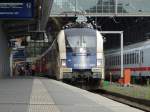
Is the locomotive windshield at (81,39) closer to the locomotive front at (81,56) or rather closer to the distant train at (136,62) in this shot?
the locomotive front at (81,56)

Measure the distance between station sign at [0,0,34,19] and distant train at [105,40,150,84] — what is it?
9178mm

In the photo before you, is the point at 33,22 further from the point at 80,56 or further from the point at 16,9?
the point at 80,56

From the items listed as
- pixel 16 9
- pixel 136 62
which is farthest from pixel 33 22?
pixel 16 9

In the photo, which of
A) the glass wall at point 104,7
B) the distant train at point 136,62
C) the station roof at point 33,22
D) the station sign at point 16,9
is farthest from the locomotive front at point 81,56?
the glass wall at point 104,7

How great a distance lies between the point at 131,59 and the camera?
1780 inches

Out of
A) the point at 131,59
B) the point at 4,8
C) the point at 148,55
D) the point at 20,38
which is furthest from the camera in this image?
the point at 20,38

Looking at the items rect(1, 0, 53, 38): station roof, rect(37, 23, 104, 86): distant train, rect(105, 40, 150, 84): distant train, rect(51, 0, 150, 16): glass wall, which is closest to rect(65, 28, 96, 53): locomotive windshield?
rect(37, 23, 104, 86): distant train

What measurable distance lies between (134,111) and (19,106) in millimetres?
2915

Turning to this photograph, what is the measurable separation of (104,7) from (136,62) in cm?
3258

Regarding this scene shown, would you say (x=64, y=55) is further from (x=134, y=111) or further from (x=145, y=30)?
(x=145, y=30)

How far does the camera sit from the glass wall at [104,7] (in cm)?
7181

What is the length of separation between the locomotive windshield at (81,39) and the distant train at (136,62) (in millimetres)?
6641

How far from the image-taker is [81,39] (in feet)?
107

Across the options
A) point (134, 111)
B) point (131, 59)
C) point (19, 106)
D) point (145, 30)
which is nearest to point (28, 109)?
point (19, 106)
